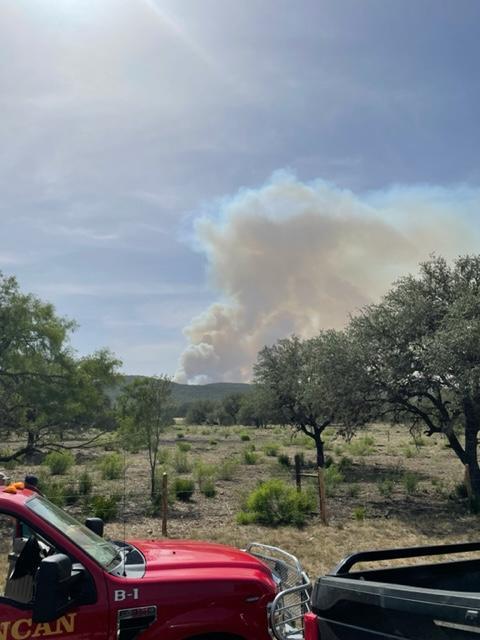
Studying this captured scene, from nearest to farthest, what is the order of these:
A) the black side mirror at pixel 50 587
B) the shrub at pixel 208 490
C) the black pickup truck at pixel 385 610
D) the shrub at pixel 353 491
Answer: the black pickup truck at pixel 385 610, the black side mirror at pixel 50 587, the shrub at pixel 208 490, the shrub at pixel 353 491

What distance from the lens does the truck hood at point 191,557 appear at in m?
3.93

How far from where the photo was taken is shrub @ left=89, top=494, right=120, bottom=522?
12.4 metres

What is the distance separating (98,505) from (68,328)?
16.3 ft

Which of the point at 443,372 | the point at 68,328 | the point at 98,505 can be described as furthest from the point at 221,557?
the point at 68,328

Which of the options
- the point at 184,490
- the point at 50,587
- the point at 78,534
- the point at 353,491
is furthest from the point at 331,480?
the point at 50,587

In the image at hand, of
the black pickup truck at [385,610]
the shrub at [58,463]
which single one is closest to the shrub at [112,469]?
the shrub at [58,463]

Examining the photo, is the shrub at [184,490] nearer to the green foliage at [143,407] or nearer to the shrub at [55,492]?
the green foliage at [143,407]

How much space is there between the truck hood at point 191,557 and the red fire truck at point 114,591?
1cm

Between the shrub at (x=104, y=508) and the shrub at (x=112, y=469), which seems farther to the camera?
the shrub at (x=112, y=469)

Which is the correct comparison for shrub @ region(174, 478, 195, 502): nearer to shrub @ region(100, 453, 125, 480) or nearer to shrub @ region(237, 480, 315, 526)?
shrub @ region(237, 480, 315, 526)

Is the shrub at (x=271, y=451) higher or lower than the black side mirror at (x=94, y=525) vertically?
lower

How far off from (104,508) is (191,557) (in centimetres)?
931

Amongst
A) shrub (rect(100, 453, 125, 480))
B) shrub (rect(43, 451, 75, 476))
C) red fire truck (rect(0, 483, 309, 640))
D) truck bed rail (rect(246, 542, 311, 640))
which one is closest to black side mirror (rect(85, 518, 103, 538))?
red fire truck (rect(0, 483, 309, 640))

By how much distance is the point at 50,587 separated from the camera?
3.05 meters
